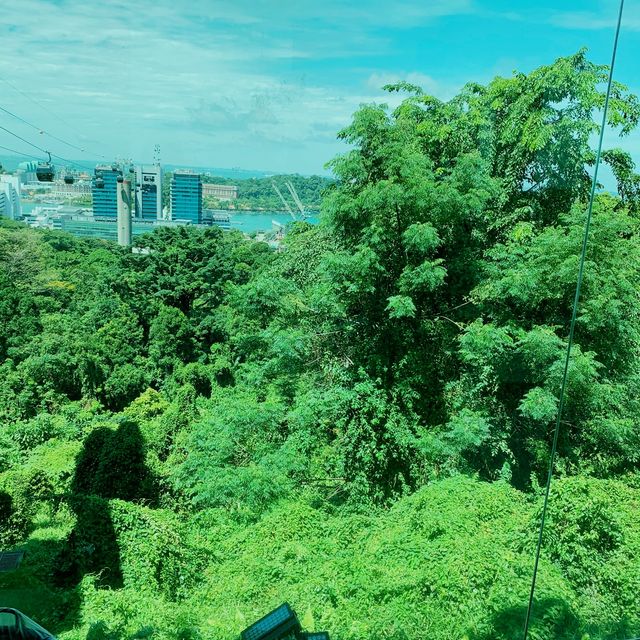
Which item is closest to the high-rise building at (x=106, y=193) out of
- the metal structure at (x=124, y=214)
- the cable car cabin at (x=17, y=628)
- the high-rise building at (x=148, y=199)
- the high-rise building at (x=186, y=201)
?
the metal structure at (x=124, y=214)

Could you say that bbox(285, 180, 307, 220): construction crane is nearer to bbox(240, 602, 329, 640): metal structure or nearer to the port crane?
the port crane

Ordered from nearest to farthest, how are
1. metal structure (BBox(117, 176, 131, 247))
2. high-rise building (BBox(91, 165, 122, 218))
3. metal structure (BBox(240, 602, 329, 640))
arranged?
metal structure (BBox(240, 602, 329, 640)), high-rise building (BBox(91, 165, 122, 218)), metal structure (BBox(117, 176, 131, 247))

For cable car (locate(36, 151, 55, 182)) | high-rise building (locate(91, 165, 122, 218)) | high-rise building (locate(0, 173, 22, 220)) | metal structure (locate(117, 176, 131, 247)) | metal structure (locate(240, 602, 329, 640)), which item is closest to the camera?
metal structure (locate(240, 602, 329, 640))

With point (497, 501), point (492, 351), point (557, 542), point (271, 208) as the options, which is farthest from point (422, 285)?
point (271, 208)

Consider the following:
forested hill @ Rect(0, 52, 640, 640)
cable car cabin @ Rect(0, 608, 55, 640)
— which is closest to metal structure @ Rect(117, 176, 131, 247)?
forested hill @ Rect(0, 52, 640, 640)

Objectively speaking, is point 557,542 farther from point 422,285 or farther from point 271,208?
point 271,208

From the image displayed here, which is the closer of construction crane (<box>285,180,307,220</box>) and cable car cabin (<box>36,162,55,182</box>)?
construction crane (<box>285,180,307,220</box>)

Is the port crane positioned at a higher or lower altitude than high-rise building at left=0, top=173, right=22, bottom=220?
lower
